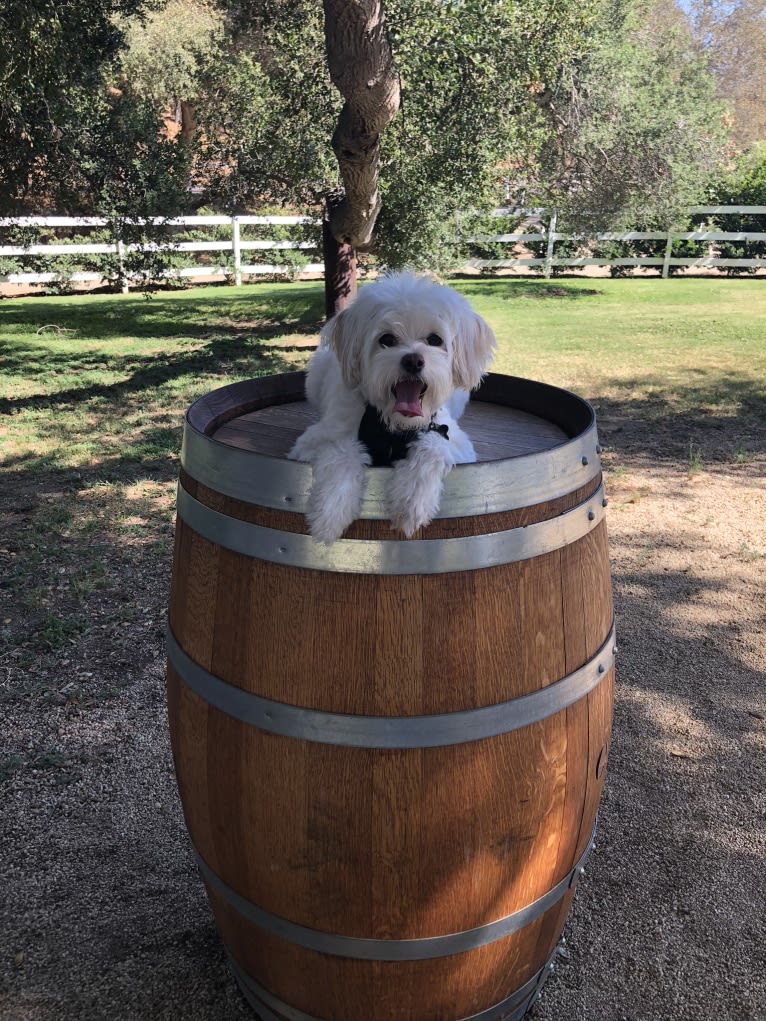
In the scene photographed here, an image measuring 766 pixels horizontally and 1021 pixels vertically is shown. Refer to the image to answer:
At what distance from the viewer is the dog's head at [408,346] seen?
235cm

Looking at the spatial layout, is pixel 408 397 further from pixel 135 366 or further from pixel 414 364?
pixel 135 366

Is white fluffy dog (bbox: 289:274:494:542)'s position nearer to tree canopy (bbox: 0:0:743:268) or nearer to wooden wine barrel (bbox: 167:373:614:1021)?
wooden wine barrel (bbox: 167:373:614:1021)

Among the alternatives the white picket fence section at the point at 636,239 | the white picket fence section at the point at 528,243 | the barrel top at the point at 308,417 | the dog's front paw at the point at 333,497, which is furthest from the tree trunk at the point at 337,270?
the white picket fence section at the point at 636,239

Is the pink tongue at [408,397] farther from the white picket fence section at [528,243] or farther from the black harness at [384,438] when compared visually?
the white picket fence section at [528,243]

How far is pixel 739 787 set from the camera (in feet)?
12.4

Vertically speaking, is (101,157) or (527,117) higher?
(527,117)

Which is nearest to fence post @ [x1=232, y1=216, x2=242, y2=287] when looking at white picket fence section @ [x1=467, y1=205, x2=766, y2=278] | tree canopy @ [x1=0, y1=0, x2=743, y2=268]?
white picket fence section @ [x1=467, y1=205, x2=766, y2=278]

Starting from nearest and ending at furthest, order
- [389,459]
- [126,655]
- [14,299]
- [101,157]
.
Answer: [389,459] < [126,655] < [101,157] < [14,299]

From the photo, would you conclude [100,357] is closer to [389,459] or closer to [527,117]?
[527,117]

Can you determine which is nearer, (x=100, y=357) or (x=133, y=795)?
(x=133, y=795)

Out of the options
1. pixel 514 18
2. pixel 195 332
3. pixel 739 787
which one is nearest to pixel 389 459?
pixel 739 787

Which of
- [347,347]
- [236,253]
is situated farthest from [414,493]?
[236,253]

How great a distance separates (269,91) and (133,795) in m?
9.36

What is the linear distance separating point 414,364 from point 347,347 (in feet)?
0.88
